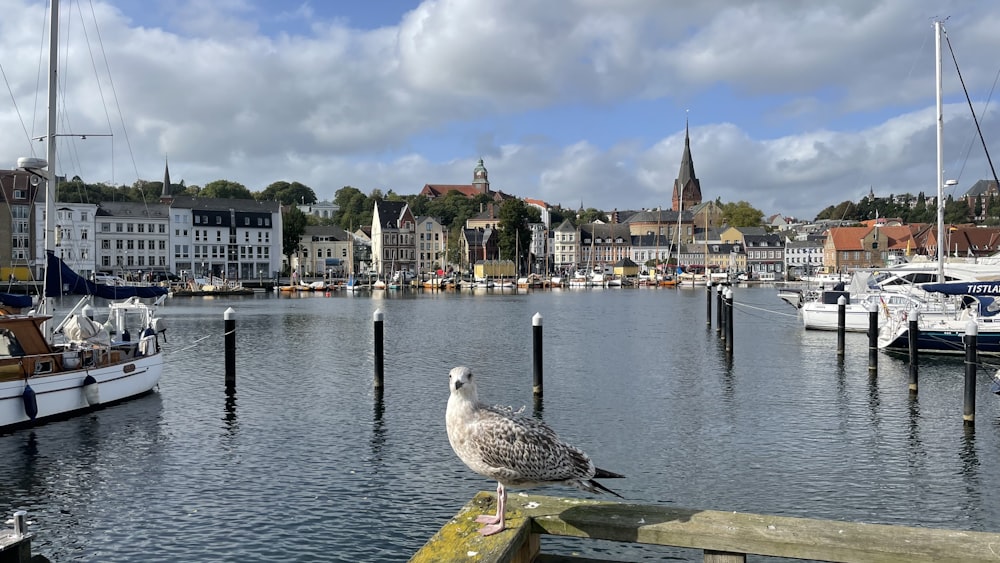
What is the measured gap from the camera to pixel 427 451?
19625 mm

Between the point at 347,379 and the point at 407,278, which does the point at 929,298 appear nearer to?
the point at 347,379

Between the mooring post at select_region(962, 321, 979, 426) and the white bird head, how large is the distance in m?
17.9

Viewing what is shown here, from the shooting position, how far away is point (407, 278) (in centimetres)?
15100

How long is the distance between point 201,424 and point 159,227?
389 ft

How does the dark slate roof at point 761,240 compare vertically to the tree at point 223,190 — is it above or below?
below

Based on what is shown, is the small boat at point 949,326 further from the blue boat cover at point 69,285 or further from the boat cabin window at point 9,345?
the boat cabin window at point 9,345

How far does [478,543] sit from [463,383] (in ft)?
5.62

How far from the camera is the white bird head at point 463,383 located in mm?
8211

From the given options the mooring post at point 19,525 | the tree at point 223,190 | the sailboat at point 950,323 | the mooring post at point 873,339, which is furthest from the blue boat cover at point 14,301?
the tree at point 223,190

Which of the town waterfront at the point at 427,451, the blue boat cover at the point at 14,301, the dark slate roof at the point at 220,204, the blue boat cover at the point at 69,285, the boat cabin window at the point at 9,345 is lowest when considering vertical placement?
the town waterfront at the point at 427,451

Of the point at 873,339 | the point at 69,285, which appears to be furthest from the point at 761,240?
the point at 69,285

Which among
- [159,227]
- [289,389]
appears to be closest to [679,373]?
[289,389]

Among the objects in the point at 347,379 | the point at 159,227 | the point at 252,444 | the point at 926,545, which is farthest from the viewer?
the point at 159,227

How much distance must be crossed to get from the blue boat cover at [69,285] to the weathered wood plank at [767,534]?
2398 cm
